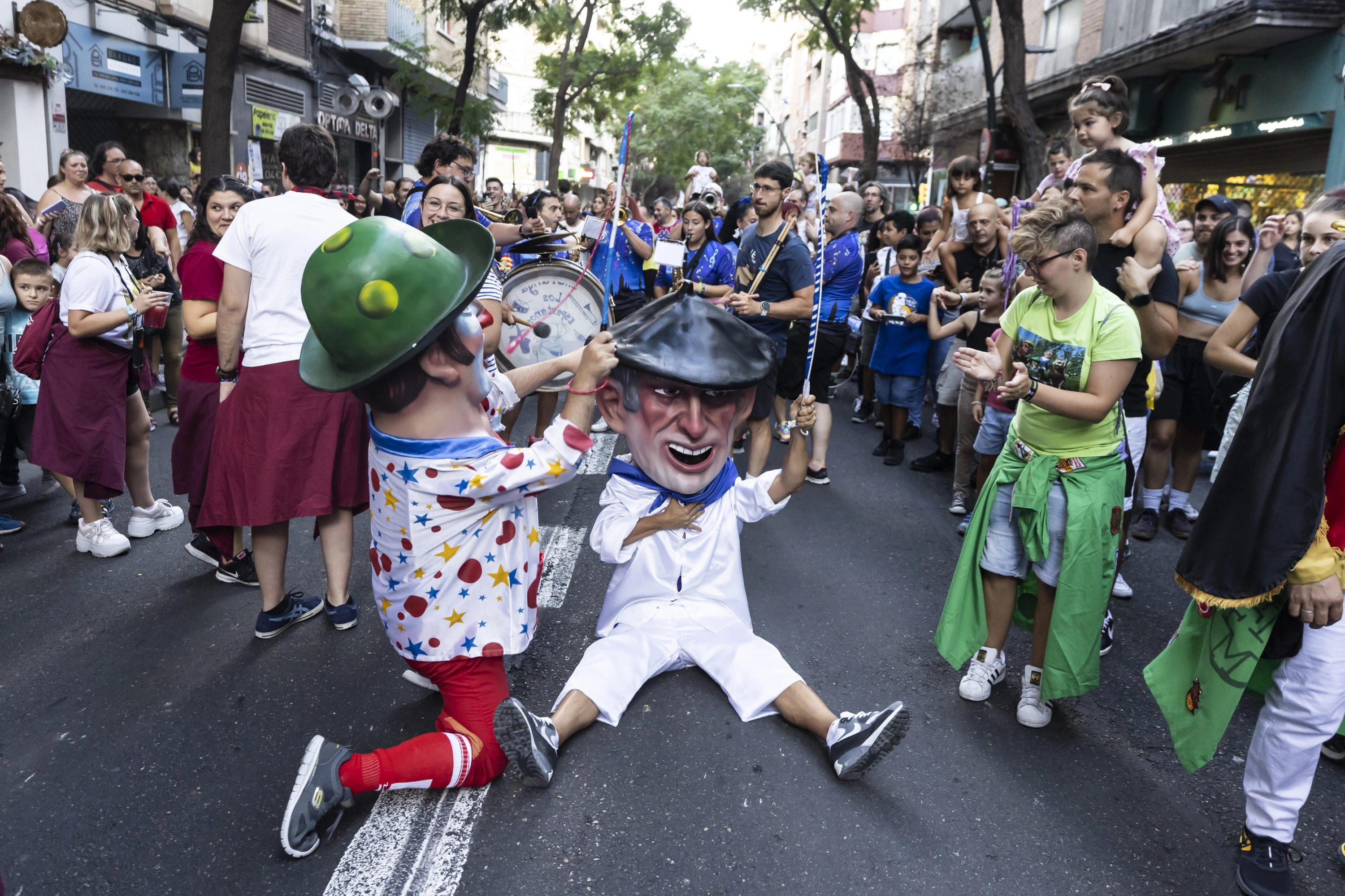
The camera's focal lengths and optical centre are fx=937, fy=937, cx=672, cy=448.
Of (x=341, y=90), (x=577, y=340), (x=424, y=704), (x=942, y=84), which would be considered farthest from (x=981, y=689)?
(x=942, y=84)

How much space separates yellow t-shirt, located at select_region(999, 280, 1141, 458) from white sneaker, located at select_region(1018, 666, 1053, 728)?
86 centimetres

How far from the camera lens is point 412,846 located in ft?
8.68

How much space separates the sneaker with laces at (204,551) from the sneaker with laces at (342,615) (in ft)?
3.32

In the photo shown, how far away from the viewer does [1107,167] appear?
3805 millimetres

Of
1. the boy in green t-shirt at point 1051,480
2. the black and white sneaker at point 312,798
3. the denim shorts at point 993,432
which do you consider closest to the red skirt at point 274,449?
the black and white sneaker at point 312,798

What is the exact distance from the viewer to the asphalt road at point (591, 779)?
2572 mm

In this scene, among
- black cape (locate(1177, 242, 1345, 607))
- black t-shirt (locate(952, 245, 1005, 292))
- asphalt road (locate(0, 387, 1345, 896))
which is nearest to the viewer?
black cape (locate(1177, 242, 1345, 607))

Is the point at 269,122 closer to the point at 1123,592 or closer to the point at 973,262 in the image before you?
the point at 973,262

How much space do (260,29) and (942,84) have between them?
1705cm

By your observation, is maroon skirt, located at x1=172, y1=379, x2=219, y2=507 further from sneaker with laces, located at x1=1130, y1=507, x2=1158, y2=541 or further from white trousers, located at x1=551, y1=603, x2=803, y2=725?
sneaker with laces, located at x1=1130, y1=507, x2=1158, y2=541

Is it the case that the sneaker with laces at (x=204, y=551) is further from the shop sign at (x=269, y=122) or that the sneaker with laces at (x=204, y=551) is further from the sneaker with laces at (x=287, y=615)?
the shop sign at (x=269, y=122)

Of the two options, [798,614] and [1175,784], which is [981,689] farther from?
[798,614]

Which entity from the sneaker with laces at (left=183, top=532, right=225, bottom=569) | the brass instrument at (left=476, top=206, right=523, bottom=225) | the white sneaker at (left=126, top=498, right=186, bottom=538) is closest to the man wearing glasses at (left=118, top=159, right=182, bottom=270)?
the brass instrument at (left=476, top=206, right=523, bottom=225)

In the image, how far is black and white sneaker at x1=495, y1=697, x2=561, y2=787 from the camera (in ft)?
8.84
